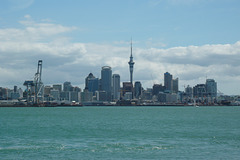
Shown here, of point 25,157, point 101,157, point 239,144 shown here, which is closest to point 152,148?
point 101,157

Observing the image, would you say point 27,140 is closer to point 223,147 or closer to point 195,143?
point 195,143

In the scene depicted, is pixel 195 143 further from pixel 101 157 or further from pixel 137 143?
pixel 101 157

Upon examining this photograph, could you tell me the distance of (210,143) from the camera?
52844 millimetres

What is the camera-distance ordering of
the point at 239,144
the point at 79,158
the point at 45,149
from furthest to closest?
the point at 239,144
the point at 45,149
the point at 79,158

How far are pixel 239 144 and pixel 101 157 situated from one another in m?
21.1

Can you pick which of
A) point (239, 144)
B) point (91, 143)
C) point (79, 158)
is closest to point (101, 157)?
point (79, 158)

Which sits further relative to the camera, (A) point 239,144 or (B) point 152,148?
(A) point 239,144

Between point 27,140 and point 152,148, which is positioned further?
point 27,140

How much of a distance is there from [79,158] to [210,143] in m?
21.1

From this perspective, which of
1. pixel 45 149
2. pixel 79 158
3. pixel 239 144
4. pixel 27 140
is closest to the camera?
pixel 79 158

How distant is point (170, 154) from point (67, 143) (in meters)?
17.1

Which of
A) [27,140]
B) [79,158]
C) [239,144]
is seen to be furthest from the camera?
[27,140]

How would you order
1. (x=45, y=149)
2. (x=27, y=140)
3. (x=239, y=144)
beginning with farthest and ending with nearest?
(x=27, y=140) → (x=239, y=144) → (x=45, y=149)

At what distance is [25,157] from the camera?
137ft
